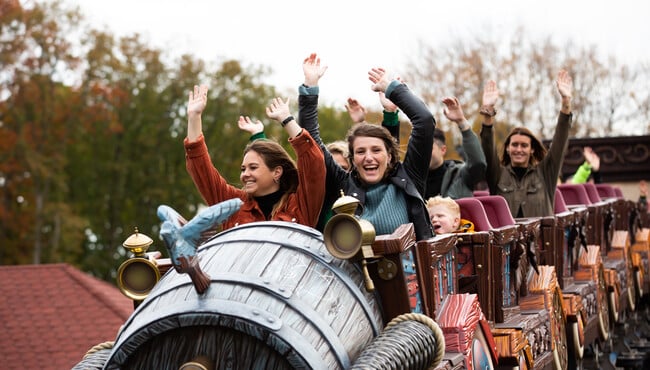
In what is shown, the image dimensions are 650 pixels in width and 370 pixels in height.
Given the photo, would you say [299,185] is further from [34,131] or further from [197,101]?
[34,131]

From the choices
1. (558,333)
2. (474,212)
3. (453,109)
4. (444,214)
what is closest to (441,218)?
(444,214)

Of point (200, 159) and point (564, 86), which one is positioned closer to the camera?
point (200, 159)

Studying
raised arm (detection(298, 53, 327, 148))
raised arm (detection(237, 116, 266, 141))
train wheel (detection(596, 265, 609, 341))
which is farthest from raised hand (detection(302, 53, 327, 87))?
train wheel (detection(596, 265, 609, 341))

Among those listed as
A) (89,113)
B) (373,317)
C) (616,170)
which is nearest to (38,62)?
(89,113)

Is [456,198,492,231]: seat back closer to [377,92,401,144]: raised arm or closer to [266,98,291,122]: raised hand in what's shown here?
[377,92,401,144]: raised arm

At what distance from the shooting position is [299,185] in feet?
19.0

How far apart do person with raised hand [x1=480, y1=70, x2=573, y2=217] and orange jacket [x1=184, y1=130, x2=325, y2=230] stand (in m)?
3.51

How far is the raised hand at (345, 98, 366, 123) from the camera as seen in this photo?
24.4ft

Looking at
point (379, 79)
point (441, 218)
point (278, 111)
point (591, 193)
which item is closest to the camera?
point (379, 79)

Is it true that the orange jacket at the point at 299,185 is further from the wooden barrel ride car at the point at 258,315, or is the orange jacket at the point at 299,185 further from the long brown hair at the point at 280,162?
the wooden barrel ride car at the point at 258,315

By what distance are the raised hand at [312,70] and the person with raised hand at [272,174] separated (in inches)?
7.3

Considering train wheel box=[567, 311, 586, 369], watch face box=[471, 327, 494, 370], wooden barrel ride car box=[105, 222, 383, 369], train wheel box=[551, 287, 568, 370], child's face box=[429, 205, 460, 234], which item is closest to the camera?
wooden barrel ride car box=[105, 222, 383, 369]

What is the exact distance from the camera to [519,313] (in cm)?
707

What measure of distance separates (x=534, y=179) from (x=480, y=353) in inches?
166
